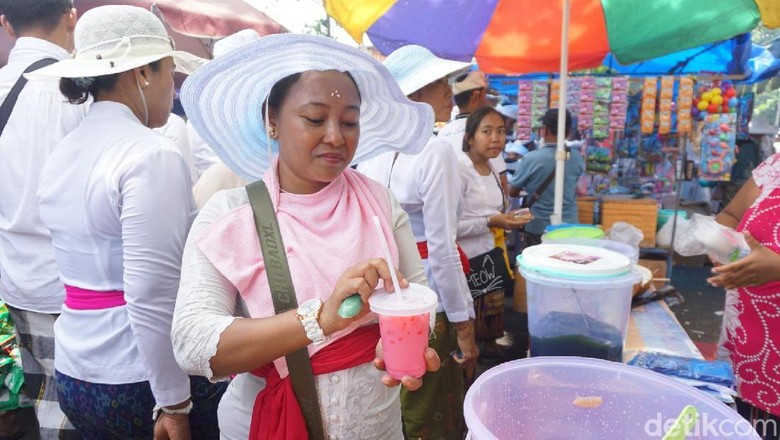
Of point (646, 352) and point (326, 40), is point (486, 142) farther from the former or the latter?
point (326, 40)

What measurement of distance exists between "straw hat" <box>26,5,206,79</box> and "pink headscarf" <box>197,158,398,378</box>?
2.53 feet

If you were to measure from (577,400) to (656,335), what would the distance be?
1.25 metres

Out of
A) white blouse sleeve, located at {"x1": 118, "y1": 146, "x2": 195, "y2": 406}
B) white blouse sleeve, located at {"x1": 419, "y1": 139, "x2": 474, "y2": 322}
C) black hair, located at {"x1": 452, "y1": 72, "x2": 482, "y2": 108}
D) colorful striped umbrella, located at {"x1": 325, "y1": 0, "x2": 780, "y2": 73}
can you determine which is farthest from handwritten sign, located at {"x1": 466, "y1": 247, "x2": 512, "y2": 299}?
white blouse sleeve, located at {"x1": 118, "y1": 146, "x2": 195, "y2": 406}

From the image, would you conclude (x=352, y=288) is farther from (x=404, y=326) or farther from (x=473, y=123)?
(x=473, y=123)

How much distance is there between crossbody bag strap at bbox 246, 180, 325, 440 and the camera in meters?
1.21

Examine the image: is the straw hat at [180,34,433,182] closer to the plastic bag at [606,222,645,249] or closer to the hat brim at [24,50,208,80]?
the hat brim at [24,50,208,80]

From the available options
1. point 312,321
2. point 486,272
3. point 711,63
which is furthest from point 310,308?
point 711,63

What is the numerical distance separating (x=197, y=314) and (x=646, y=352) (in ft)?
5.68

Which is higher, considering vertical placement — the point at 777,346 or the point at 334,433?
the point at 334,433

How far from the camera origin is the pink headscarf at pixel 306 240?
3.96 ft

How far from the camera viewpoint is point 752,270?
1825 millimetres

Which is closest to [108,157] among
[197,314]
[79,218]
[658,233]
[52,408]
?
[79,218]

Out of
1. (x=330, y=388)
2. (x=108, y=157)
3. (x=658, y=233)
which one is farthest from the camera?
(x=658, y=233)

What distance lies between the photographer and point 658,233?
492 centimetres
